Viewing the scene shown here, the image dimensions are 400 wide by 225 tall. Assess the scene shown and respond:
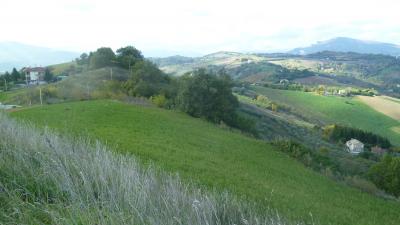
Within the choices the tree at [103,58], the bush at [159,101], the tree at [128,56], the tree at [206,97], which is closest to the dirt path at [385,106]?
the tree at [128,56]

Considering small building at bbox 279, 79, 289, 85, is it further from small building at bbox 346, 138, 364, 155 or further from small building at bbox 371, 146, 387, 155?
small building at bbox 346, 138, 364, 155

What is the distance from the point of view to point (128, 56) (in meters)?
70.9

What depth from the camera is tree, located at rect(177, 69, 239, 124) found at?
44500mm

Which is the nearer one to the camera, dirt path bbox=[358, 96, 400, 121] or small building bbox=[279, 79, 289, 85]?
dirt path bbox=[358, 96, 400, 121]

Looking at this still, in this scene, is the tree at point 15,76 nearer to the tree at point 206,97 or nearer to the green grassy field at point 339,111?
the tree at point 206,97

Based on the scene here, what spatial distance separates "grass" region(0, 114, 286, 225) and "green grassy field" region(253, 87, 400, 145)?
81.2 metres

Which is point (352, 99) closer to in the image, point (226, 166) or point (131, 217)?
point (226, 166)

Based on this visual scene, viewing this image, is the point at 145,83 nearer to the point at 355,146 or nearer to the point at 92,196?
the point at 355,146

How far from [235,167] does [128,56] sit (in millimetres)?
54603

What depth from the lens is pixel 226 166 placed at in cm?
1867

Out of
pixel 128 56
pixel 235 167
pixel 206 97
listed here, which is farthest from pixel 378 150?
pixel 235 167

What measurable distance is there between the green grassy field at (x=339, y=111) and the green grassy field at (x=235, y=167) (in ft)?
203

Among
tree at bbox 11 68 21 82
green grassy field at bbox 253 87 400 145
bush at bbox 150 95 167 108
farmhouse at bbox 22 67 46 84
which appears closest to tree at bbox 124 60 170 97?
bush at bbox 150 95 167 108

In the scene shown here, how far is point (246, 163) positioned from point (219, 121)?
23.2 m
